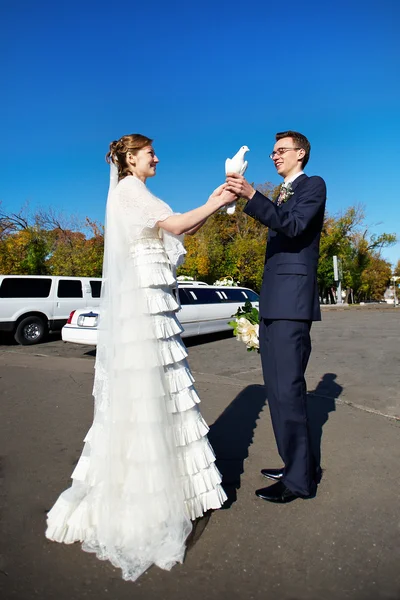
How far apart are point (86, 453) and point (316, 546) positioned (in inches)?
53.9

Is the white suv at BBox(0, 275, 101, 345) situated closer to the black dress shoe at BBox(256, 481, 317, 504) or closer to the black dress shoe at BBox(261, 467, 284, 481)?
the black dress shoe at BBox(261, 467, 284, 481)

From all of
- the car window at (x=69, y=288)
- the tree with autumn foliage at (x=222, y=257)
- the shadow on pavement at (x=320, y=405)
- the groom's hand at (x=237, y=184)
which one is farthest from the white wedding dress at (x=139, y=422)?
the tree with autumn foliage at (x=222, y=257)

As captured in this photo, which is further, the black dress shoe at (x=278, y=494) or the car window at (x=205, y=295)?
the car window at (x=205, y=295)

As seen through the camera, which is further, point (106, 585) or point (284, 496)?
point (284, 496)

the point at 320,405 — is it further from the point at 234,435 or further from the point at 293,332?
the point at 293,332

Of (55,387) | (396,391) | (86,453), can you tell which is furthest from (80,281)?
(86,453)

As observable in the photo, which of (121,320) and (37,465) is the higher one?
(121,320)

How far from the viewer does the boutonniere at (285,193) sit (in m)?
3.12

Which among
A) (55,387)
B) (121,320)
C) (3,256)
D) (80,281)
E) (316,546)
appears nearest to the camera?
(316,546)

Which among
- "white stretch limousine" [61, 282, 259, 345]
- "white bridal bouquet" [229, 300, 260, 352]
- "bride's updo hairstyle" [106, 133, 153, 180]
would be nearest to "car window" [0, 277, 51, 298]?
"white stretch limousine" [61, 282, 259, 345]

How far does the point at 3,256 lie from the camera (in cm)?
2272

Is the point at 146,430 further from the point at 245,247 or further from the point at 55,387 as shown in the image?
the point at 245,247

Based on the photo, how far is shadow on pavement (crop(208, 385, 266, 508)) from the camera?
338 cm

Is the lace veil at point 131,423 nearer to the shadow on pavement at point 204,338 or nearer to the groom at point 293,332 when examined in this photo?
the groom at point 293,332
